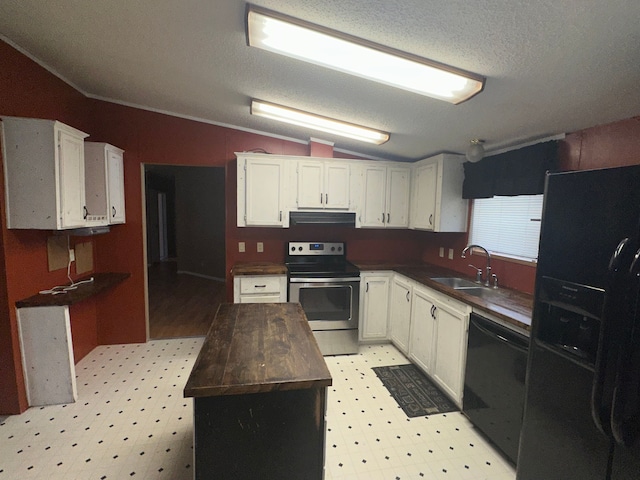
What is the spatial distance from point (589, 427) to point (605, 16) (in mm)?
1557

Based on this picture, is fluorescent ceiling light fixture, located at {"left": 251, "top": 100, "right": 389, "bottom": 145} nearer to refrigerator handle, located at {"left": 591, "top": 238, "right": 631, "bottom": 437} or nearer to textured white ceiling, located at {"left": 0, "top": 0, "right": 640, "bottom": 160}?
textured white ceiling, located at {"left": 0, "top": 0, "right": 640, "bottom": 160}

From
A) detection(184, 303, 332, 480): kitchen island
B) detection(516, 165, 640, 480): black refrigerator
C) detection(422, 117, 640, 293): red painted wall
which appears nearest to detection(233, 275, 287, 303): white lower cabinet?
detection(184, 303, 332, 480): kitchen island

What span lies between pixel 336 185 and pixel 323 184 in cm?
15

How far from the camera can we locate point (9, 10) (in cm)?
173

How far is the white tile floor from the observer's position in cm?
180

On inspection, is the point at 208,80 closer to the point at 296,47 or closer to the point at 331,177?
the point at 296,47

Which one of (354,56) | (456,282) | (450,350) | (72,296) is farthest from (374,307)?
(72,296)

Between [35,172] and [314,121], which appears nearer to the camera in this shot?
[35,172]

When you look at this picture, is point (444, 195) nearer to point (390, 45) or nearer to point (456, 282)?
point (456, 282)

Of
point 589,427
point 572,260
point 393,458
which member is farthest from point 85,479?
point 572,260

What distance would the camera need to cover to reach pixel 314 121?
2.78 metres

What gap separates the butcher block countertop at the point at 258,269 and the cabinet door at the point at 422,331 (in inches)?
54.3

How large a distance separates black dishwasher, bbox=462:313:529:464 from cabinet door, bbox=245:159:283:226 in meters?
2.18

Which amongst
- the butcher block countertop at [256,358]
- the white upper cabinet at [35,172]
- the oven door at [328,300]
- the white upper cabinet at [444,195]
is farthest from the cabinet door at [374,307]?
the white upper cabinet at [35,172]
